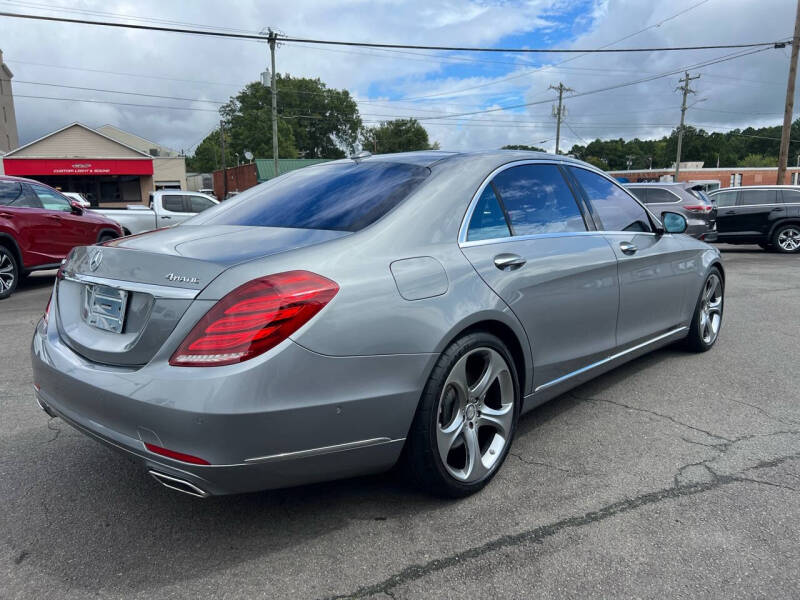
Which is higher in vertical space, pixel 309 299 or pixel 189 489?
pixel 309 299

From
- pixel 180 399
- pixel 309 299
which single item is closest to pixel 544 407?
pixel 309 299

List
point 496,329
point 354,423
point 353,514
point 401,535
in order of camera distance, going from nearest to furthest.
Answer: point 354,423 → point 401,535 → point 353,514 → point 496,329

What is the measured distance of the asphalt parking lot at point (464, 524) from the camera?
2.17m

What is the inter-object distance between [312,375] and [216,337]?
0.35 meters

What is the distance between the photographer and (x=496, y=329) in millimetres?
2854

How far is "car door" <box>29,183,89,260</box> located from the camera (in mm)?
9328

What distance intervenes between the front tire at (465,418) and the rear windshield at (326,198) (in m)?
0.72

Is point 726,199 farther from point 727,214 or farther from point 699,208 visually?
point 699,208

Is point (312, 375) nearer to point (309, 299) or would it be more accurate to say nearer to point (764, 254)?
point (309, 299)

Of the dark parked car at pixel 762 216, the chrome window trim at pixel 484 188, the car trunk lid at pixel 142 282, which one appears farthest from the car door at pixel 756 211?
the car trunk lid at pixel 142 282

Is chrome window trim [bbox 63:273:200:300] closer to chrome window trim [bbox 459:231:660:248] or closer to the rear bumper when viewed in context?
the rear bumper

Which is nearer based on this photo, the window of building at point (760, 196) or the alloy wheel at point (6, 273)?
the alloy wheel at point (6, 273)

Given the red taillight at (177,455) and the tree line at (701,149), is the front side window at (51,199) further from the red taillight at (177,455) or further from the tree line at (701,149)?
the tree line at (701,149)

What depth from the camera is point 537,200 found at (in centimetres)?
337
